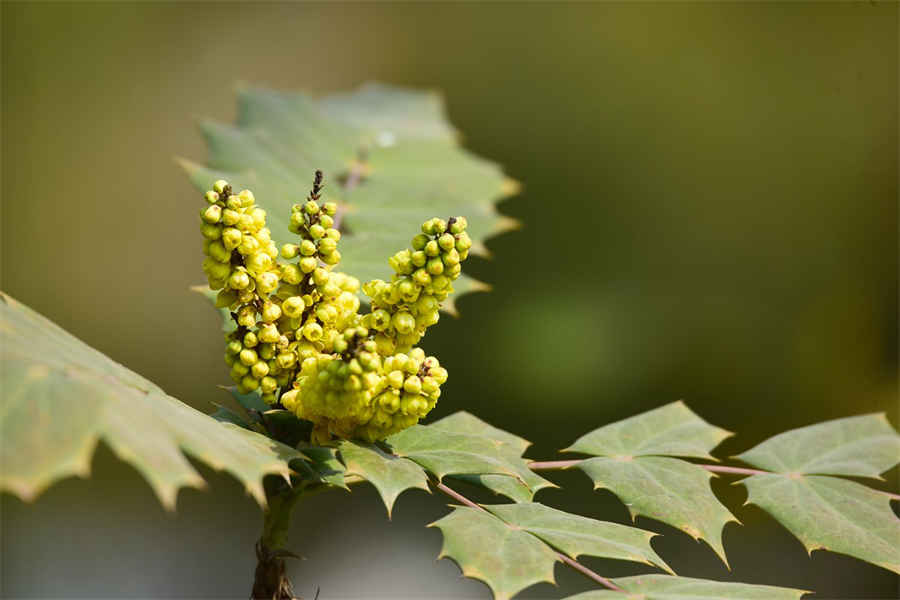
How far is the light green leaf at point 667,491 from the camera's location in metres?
0.91

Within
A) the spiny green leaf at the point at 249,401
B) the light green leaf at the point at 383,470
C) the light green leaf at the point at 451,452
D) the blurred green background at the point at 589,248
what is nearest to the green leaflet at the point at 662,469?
the light green leaf at the point at 451,452

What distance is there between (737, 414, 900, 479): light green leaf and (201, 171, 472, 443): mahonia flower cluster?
20.5 inches

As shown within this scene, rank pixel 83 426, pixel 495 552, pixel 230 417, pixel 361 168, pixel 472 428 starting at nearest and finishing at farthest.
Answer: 1. pixel 83 426
2. pixel 495 552
3. pixel 230 417
4. pixel 472 428
5. pixel 361 168

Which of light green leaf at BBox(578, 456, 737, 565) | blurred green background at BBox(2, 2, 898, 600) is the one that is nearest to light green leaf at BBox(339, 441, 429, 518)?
light green leaf at BBox(578, 456, 737, 565)

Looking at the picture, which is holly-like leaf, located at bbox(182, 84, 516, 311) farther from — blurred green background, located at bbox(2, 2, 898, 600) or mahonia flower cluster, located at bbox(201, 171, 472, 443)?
blurred green background, located at bbox(2, 2, 898, 600)

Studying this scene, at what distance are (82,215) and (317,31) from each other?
1.20 metres

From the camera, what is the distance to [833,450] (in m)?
1.16

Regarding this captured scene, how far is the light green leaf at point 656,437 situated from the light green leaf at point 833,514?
3.0 inches

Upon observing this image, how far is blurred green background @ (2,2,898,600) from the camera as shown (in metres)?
2.61

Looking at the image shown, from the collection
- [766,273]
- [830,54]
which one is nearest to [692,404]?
[766,273]

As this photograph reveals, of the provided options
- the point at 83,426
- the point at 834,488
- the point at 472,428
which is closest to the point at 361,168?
the point at 472,428

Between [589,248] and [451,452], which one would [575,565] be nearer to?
[451,452]

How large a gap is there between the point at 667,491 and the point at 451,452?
252 mm

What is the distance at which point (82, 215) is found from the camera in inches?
130
